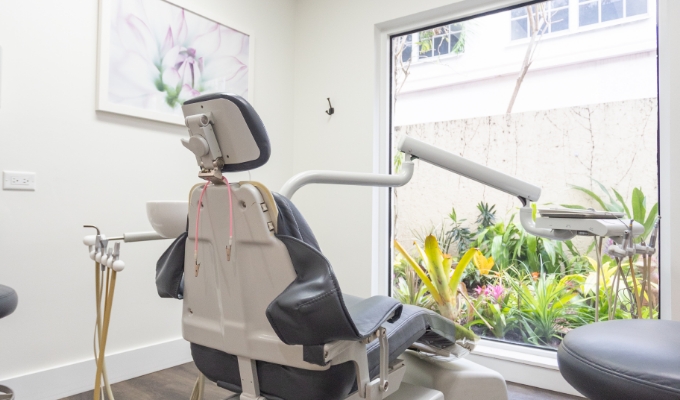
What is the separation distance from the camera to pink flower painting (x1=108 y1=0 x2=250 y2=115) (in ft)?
8.14

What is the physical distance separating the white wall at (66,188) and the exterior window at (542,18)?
7.00 ft

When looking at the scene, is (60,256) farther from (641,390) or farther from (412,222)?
(641,390)

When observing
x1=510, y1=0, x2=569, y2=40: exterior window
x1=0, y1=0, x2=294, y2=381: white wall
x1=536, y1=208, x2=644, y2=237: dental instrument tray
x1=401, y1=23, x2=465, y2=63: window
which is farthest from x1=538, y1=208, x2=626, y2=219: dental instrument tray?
x1=0, y1=0, x2=294, y2=381: white wall

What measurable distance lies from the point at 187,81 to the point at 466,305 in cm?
218

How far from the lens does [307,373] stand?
118cm

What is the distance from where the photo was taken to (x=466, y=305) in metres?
2.77

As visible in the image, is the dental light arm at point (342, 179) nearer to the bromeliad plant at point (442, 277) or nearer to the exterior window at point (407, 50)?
the bromeliad plant at point (442, 277)

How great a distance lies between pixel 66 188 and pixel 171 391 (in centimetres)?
114

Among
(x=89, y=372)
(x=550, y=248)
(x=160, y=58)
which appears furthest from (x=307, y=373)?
(x=160, y=58)

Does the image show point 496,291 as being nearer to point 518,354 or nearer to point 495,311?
point 495,311

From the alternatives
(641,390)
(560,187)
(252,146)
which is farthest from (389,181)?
(560,187)

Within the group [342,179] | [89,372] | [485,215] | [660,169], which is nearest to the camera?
[342,179]

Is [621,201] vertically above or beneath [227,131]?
beneath

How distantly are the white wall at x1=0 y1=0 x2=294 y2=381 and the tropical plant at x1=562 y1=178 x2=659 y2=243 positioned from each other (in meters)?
2.36
